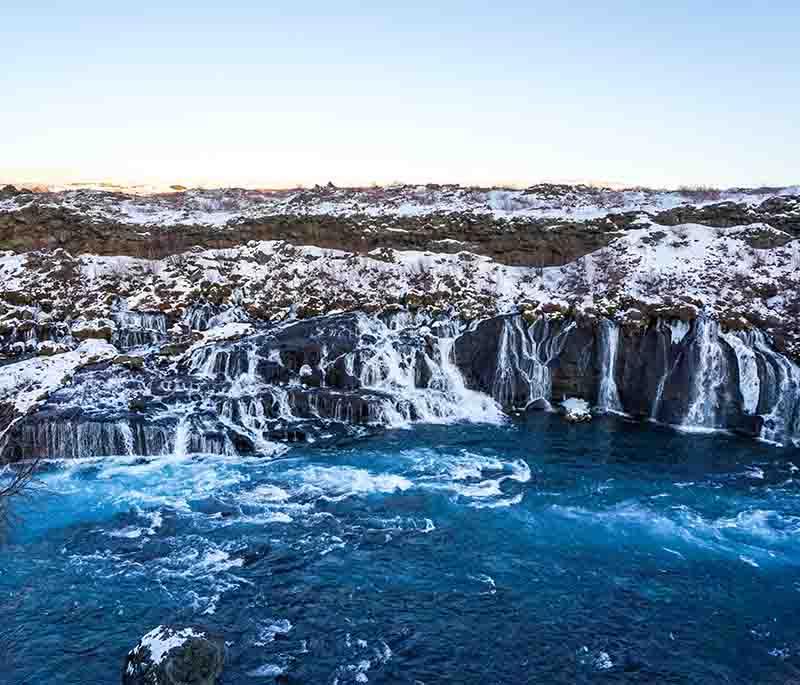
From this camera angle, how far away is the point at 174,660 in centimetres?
1107

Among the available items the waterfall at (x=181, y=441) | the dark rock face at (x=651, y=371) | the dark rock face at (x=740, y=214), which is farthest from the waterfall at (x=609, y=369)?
the waterfall at (x=181, y=441)

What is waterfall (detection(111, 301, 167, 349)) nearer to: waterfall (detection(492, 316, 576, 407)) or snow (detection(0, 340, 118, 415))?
snow (detection(0, 340, 118, 415))

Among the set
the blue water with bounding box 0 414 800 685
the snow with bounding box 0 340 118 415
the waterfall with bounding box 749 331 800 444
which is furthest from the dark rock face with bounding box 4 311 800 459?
the blue water with bounding box 0 414 800 685

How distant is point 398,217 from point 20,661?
110 ft

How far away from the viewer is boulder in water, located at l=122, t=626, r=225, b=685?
1093cm

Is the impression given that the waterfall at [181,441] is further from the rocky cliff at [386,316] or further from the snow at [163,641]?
the snow at [163,641]

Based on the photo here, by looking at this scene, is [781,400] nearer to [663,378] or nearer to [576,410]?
[663,378]

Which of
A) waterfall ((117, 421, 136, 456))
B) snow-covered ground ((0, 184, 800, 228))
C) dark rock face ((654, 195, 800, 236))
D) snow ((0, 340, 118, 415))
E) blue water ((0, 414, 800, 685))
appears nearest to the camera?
blue water ((0, 414, 800, 685))

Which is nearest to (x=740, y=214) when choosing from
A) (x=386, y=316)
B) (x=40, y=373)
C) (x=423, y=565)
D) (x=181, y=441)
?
(x=386, y=316)

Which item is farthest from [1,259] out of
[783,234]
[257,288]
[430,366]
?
[783,234]

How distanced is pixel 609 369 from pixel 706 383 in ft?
12.8

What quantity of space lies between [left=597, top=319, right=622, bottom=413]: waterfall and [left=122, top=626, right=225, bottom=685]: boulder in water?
70.2ft

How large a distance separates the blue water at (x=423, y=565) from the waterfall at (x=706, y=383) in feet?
10.5

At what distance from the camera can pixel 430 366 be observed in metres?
29.7
